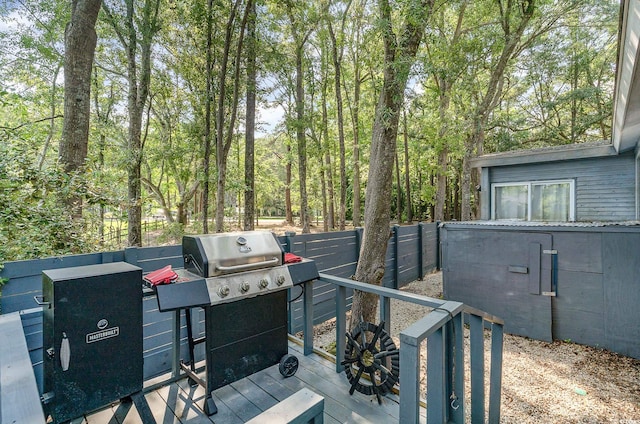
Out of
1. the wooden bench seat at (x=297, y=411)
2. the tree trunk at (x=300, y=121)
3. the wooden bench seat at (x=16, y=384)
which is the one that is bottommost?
the wooden bench seat at (x=297, y=411)

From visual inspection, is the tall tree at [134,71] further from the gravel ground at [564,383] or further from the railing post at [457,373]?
the railing post at [457,373]

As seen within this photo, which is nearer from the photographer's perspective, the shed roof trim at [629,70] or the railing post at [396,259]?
the shed roof trim at [629,70]

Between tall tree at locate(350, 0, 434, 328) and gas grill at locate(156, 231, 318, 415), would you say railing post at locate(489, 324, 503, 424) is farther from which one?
tall tree at locate(350, 0, 434, 328)

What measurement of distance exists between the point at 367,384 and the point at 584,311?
452 cm

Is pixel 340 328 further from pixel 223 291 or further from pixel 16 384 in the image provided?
pixel 16 384

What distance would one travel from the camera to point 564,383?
12.4ft

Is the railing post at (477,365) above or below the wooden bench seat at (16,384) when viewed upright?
below

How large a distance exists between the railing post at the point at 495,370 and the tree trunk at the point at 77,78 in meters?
5.26

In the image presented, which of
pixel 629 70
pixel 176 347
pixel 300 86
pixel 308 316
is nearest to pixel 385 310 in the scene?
pixel 308 316

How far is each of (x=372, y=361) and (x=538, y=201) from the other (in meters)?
7.39

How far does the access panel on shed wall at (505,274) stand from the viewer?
509 centimetres

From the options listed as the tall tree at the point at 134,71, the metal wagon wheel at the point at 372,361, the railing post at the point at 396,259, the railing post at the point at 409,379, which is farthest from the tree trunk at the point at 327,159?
the railing post at the point at 409,379

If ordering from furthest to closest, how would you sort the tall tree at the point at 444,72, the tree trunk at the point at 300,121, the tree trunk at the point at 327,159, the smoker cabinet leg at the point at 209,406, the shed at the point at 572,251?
the tree trunk at the point at 327,159 → the tree trunk at the point at 300,121 → the tall tree at the point at 444,72 → the shed at the point at 572,251 → the smoker cabinet leg at the point at 209,406

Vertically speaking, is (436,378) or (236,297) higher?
(236,297)
